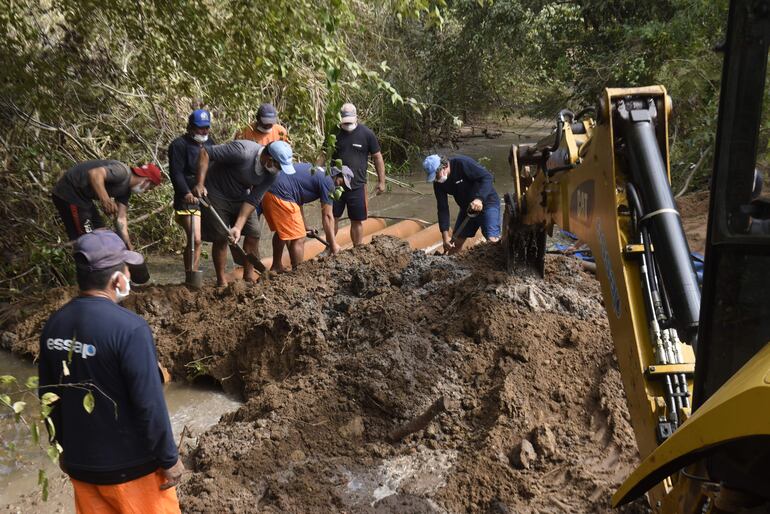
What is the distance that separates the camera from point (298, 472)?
4172mm

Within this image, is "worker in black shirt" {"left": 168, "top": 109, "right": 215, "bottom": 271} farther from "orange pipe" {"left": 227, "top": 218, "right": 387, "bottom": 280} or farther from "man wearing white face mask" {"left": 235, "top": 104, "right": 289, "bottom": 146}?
"orange pipe" {"left": 227, "top": 218, "right": 387, "bottom": 280}

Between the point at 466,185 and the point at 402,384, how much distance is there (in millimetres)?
3579

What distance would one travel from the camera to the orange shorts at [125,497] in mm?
3006

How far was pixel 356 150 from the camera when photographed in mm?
8383

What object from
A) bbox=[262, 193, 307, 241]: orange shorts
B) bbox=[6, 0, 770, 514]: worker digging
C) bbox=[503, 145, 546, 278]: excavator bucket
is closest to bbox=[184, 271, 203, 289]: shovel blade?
bbox=[6, 0, 770, 514]: worker digging

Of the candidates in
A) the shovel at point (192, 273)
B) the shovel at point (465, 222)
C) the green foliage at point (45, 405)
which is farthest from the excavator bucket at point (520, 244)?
the green foliage at point (45, 405)

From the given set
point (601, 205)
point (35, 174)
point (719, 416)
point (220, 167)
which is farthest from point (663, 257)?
point (35, 174)

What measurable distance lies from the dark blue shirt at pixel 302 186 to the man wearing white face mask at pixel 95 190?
1260mm

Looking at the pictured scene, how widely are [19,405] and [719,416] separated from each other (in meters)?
2.28

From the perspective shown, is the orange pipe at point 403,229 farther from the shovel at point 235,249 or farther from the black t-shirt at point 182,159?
the black t-shirt at point 182,159

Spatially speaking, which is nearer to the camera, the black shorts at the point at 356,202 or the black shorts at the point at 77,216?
the black shorts at the point at 77,216

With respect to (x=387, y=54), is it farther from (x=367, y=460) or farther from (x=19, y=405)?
(x=19, y=405)

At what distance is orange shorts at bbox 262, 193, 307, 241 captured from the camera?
7.20 metres

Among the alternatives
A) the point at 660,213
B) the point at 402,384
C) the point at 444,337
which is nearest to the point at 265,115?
the point at 444,337
